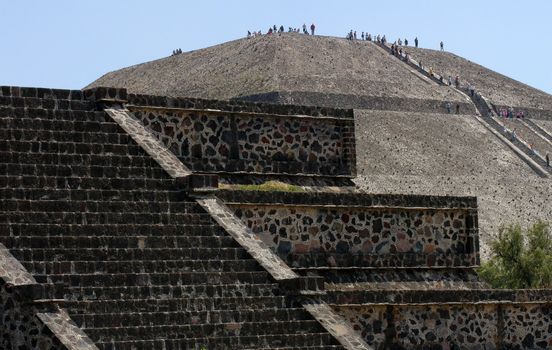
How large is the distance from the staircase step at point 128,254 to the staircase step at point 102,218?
1.95ft

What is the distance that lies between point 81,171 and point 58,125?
126 centimetres

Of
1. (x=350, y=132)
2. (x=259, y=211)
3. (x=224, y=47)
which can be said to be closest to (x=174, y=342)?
(x=259, y=211)

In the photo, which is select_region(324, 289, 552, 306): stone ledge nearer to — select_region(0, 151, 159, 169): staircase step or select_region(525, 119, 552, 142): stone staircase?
select_region(0, 151, 159, 169): staircase step

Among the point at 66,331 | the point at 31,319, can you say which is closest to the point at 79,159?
the point at 31,319

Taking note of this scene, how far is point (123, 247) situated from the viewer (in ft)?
71.3

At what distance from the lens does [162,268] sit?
21719 mm

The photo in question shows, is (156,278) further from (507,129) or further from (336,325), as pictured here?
(507,129)

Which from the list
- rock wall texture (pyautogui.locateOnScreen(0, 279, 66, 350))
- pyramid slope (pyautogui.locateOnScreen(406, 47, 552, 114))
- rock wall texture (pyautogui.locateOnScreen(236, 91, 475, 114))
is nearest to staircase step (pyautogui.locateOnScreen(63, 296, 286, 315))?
rock wall texture (pyautogui.locateOnScreen(0, 279, 66, 350))

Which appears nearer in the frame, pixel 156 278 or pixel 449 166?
pixel 156 278

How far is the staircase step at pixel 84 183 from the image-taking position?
22078 mm

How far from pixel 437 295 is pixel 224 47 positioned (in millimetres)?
83769

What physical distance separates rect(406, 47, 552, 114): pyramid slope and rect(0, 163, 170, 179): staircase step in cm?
8292

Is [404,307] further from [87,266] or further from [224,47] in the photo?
[224,47]

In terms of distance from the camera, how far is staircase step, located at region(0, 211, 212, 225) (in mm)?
21344
